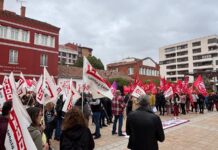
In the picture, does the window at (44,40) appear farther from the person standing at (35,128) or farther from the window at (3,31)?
the person standing at (35,128)

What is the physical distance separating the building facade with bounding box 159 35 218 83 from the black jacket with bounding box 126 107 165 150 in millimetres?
78220

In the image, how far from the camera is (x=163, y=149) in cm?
764

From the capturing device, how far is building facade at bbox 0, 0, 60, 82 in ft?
100

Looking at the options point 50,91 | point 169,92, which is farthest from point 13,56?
point 50,91

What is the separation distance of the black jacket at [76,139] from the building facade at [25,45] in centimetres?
2953

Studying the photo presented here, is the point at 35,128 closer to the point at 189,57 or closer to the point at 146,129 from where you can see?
the point at 146,129

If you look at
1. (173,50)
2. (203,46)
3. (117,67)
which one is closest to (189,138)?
(117,67)

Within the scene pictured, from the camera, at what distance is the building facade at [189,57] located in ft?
270

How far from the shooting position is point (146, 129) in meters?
4.39

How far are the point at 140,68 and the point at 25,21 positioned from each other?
3868 cm

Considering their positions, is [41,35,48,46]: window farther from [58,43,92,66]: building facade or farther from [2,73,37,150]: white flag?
[58,43,92,66]: building facade

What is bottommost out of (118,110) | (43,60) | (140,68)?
(118,110)

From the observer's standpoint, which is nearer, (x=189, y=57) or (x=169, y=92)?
(x=169, y=92)

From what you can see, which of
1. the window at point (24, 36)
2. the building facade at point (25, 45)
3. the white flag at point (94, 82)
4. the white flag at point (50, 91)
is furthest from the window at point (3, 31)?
the white flag at point (94, 82)
